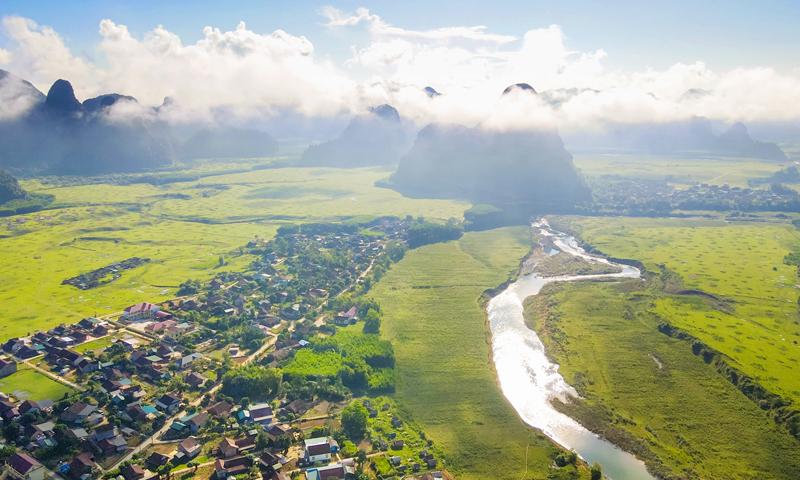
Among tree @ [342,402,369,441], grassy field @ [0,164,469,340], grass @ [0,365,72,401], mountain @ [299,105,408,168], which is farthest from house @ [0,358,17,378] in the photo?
mountain @ [299,105,408,168]

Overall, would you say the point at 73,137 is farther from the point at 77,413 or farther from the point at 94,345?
the point at 77,413

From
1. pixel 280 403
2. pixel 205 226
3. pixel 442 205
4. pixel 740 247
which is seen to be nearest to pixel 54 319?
pixel 280 403

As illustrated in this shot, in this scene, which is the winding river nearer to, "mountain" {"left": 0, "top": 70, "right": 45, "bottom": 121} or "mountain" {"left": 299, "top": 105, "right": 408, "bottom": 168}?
"mountain" {"left": 299, "top": 105, "right": 408, "bottom": 168}

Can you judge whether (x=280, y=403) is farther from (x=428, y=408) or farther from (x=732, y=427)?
(x=732, y=427)

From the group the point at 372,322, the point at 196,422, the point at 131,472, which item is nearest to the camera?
the point at 131,472

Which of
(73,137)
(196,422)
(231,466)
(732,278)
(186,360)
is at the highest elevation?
(73,137)

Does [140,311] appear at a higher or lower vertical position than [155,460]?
higher

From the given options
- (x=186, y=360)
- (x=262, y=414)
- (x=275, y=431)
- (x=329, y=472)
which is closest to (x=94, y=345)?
(x=186, y=360)

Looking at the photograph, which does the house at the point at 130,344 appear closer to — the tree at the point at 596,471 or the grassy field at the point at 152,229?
the grassy field at the point at 152,229
